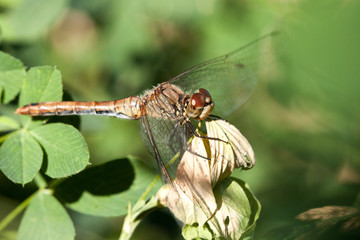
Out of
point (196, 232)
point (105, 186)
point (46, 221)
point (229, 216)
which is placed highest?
point (229, 216)

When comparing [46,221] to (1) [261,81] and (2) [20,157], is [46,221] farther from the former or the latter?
(1) [261,81]

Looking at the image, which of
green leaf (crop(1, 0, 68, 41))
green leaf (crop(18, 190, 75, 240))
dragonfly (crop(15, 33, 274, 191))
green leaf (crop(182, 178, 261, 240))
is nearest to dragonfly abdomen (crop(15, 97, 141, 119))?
dragonfly (crop(15, 33, 274, 191))

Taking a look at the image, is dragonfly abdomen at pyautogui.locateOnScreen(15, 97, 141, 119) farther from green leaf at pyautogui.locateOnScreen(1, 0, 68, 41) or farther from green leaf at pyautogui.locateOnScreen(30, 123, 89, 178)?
green leaf at pyautogui.locateOnScreen(1, 0, 68, 41)

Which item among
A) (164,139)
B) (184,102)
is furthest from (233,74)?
(164,139)

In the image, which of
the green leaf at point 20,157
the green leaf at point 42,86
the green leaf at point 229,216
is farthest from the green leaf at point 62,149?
the green leaf at point 229,216

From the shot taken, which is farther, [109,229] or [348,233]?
[109,229]

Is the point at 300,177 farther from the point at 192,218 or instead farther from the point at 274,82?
the point at 192,218

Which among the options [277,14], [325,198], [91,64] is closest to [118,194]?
[325,198]
